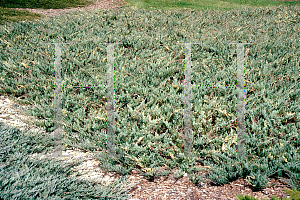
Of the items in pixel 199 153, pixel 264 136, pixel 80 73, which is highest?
pixel 80 73

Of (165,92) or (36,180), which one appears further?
(165,92)

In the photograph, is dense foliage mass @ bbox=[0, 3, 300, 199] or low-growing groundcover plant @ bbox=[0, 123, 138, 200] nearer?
low-growing groundcover plant @ bbox=[0, 123, 138, 200]

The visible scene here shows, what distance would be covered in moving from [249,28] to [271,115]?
13.5ft

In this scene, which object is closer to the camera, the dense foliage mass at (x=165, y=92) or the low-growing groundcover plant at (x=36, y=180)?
the low-growing groundcover plant at (x=36, y=180)

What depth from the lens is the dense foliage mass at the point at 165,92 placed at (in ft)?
9.24

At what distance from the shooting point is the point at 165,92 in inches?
154

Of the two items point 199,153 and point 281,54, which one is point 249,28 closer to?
point 281,54

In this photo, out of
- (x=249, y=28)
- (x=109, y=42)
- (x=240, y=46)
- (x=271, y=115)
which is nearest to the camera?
(x=271, y=115)

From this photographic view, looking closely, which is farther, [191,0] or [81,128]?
[191,0]

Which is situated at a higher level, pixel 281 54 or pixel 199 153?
pixel 281 54

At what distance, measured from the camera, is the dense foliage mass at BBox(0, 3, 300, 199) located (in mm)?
2816

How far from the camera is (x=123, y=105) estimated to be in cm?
390

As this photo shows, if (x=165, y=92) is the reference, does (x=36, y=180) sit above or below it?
below

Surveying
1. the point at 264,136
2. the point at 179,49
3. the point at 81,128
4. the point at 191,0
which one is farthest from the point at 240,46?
the point at 191,0
